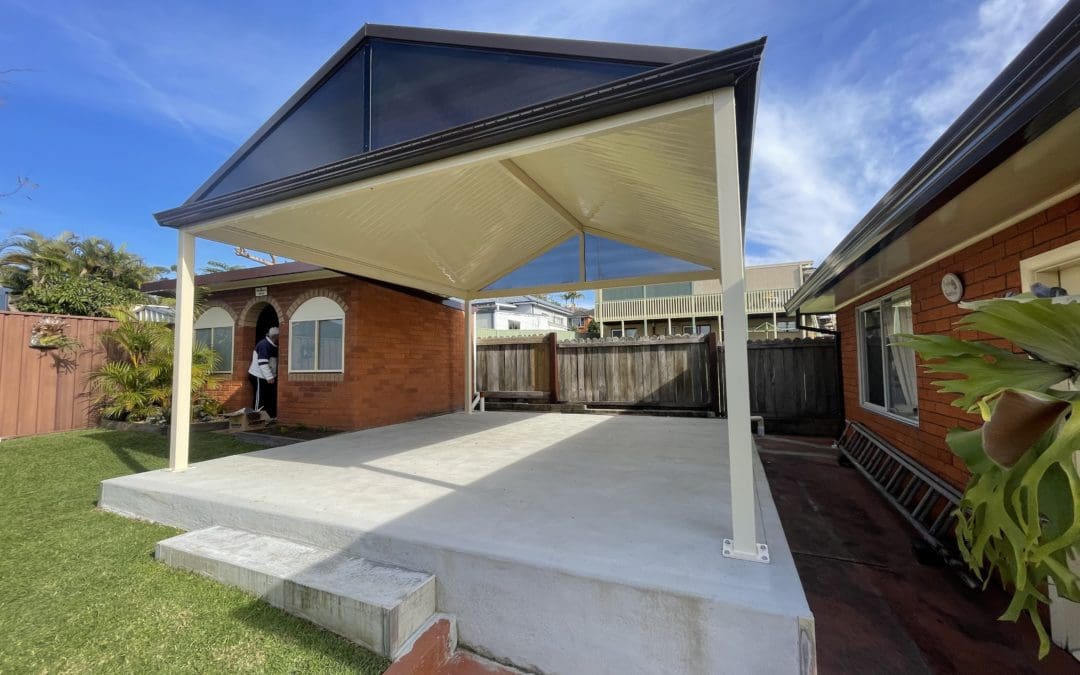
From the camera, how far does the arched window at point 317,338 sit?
23.3 feet

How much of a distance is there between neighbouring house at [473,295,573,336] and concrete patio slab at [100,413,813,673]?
1389 centimetres

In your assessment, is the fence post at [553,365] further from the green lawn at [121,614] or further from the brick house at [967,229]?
the green lawn at [121,614]

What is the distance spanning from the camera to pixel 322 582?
2.27 meters

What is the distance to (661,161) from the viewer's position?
10.5 ft

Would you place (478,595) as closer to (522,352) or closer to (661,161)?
(661,161)

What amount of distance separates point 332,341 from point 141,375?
3452 millimetres

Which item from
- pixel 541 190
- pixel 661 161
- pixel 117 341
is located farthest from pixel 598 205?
pixel 117 341

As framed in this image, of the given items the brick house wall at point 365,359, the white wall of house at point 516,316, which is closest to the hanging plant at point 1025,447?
the brick house wall at point 365,359

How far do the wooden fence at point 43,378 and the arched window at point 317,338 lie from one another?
12.2ft

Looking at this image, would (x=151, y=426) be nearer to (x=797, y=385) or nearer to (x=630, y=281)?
(x=630, y=281)

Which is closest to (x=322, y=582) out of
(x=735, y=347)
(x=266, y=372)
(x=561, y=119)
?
(x=735, y=347)

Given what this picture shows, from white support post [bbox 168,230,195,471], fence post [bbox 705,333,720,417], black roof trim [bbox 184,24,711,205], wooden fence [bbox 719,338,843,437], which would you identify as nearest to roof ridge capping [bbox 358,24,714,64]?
black roof trim [bbox 184,24,711,205]

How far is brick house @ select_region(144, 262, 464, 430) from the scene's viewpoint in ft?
22.9

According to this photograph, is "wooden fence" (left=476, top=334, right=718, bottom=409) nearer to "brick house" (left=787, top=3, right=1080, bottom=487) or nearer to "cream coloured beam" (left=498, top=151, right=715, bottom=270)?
"cream coloured beam" (left=498, top=151, right=715, bottom=270)
